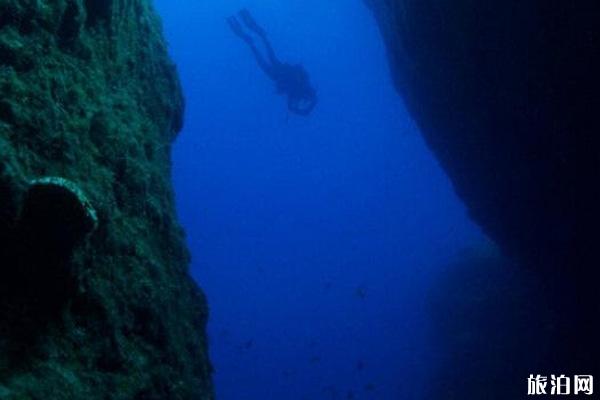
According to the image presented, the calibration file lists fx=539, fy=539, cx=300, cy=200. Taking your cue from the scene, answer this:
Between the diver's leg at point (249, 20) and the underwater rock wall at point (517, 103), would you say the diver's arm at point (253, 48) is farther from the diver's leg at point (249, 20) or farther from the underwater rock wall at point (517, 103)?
the underwater rock wall at point (517, 103)

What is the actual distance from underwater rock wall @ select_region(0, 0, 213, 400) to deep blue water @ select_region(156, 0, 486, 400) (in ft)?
337

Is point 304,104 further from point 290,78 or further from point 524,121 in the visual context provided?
point 524,121

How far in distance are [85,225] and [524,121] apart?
31.1 feet

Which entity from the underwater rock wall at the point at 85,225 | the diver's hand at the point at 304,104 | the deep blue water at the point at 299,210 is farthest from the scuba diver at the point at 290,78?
the deep blue water at the point at 299,210

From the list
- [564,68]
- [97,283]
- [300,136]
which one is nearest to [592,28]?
[564,68]

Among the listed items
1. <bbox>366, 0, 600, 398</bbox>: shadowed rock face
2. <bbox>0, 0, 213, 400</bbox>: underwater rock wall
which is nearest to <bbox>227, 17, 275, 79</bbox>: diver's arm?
<bbox>366, 0, 600, 398</bbox>: shadowed rock face

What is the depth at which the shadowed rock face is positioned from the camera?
8352mm

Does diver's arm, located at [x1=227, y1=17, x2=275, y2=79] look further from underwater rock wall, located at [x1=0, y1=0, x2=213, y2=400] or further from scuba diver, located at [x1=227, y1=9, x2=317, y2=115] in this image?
underwater rock wall, located at [x1=0, y1=0, x2=213, y2=400]

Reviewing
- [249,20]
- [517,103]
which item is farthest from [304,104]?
[517,103]

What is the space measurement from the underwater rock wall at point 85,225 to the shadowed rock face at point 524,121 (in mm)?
6022

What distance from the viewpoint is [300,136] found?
17712 cm

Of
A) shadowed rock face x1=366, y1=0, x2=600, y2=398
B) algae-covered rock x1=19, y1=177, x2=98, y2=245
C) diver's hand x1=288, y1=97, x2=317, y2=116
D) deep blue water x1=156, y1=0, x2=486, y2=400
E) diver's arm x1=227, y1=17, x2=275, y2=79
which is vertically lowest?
algae-covered rock x1=19, y1=177, x2=98, y2=245

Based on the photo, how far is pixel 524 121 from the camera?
1014 cm

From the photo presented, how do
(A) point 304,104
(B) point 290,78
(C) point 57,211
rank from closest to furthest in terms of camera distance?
(C) point 57,211 < (B) point 290,78 < (A) point 304,104
